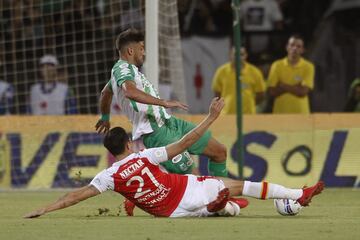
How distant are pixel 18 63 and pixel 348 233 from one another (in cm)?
1148

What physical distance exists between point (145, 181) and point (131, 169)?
0.17 m

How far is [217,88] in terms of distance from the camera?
18703 millimetres

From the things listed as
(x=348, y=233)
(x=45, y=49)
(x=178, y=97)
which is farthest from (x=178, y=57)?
(x=348, y=233)

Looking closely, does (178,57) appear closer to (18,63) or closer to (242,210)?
(18,63)

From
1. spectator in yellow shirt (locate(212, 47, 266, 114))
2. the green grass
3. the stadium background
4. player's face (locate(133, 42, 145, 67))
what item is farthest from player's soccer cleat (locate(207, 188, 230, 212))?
spectator in yellow shirt (locate(212, 47, 266, 114))

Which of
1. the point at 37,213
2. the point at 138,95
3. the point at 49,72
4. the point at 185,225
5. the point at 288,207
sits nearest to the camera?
the point at 185,225

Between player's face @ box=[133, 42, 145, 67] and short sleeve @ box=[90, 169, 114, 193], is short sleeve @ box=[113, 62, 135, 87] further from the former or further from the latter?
short sleeve @ box=[90, 169, 114, 193]

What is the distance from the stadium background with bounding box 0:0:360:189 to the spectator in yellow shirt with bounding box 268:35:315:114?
21.2 inches

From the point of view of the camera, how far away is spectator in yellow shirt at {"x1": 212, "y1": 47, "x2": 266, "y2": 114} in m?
18.6

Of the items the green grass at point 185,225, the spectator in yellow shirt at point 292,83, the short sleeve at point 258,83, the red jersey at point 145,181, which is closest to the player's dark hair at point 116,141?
the red jersey at point 145,181

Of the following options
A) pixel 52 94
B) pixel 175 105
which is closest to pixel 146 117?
pixel 175 105

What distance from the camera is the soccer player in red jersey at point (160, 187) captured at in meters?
11.2

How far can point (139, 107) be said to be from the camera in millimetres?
12570

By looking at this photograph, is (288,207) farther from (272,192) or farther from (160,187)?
(160,187)
